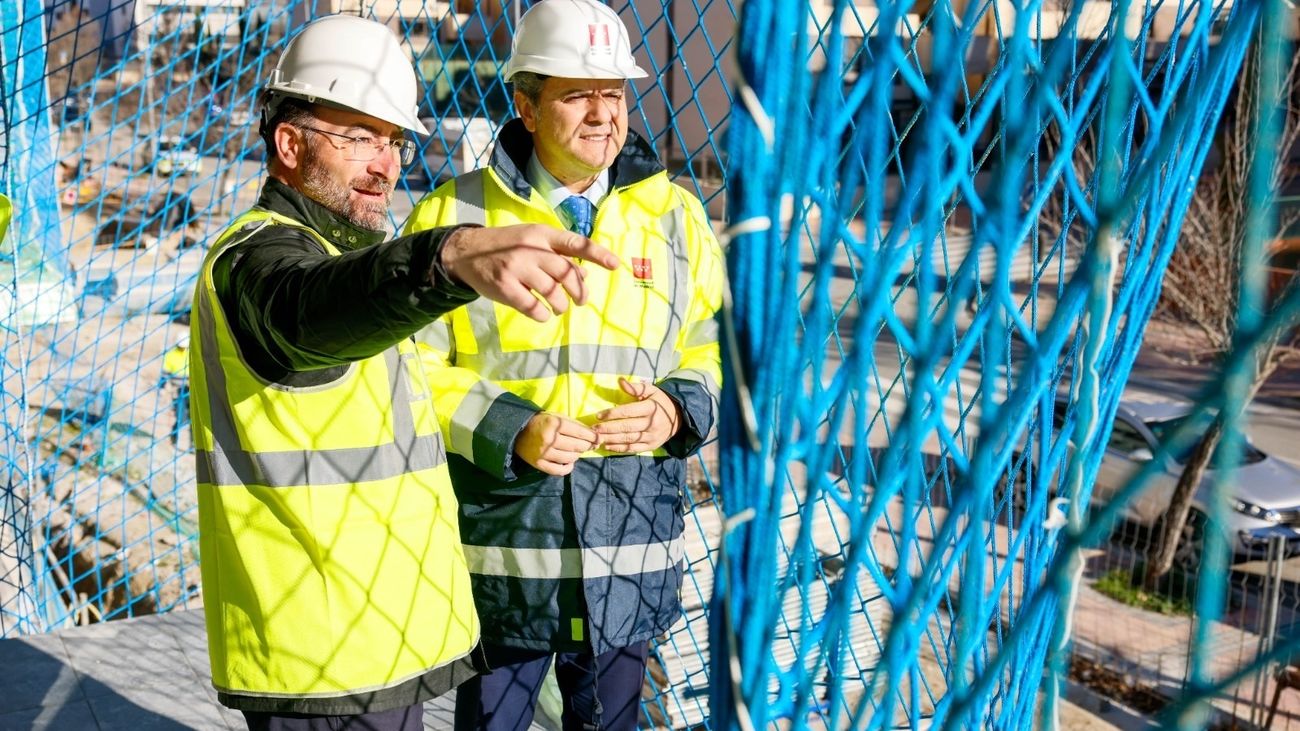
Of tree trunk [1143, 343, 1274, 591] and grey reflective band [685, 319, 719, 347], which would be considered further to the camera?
tree trunk [1143, 343, 1274, 591]

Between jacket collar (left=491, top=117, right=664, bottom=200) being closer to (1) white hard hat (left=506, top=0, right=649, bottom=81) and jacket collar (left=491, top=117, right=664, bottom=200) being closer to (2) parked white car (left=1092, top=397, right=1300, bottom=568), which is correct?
(1) white hard hat (left=506, top=0, right=649, bottom=81)

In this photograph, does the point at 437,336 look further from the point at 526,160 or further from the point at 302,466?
the point at 302,466

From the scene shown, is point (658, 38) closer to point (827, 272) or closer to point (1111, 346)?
point (1111, 346)

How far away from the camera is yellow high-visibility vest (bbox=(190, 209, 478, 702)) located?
1.57m

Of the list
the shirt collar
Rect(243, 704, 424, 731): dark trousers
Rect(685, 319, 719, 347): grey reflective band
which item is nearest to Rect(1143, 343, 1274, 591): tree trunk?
Rect(685, 319, 719, 347): grey reflective band

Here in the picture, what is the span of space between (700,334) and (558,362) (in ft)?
0.97

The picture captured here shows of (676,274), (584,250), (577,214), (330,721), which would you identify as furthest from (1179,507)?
(584,250)

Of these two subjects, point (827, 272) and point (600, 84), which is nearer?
point (827, 272)

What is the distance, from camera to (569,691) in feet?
7.09

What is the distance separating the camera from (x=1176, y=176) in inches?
82.4

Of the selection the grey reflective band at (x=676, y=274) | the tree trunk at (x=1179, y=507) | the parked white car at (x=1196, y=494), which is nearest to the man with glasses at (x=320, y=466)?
the grey reflective band at (x=676, y=274)

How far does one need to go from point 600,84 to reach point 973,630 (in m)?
1.05

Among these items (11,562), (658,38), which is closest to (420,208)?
(11,562)

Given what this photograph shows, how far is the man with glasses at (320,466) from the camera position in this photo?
155 cm
